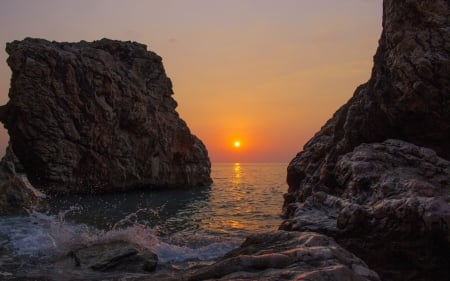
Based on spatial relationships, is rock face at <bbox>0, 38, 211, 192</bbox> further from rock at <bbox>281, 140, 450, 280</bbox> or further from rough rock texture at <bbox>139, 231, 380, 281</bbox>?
rough rock texture at <bbox>139, 231, 380, 281</bbox>

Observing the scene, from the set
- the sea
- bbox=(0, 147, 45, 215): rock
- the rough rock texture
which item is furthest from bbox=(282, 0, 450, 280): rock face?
bbox=(0, 147, 45, 215): rock

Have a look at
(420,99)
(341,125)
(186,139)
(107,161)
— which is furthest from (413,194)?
(186,139)

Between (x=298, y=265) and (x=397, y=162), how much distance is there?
774cm

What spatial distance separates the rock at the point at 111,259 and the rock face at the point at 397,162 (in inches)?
143

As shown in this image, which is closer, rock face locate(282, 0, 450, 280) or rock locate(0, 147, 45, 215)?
rock face locate(282, 0, 450, 280)

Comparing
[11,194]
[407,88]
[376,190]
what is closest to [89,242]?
[376,190]

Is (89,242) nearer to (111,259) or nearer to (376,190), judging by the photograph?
(111,259)

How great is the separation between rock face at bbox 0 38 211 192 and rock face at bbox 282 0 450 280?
26.8m

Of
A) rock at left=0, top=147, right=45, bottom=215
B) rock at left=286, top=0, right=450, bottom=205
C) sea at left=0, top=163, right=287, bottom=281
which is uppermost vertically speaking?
rock at left=286, top=0, right=450, bottom=205

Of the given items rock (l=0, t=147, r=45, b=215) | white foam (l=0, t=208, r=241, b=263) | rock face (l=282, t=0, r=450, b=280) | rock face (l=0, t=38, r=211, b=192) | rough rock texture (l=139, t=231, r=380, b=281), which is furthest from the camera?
rock face (l=0, t=38, r=211, b=192)

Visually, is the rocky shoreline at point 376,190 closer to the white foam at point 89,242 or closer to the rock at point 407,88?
the rock at point 407,88

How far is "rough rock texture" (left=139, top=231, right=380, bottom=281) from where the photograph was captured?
5199 millimetres

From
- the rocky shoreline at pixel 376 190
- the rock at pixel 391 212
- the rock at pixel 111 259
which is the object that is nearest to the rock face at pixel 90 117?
the rocky shoreline at pixel 376 190

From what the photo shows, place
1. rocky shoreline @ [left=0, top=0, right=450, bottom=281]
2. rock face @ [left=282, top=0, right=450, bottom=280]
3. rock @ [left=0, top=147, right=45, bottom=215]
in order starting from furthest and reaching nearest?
rock @ [left=0, top=147, right=45, bottom=215] → rock face @ [left=282, top=0, right=450, bottom=280] → rocky shoreline @ [left=0, top=0, right=450, bottom=281]
